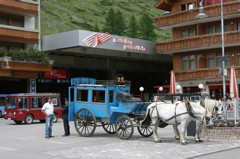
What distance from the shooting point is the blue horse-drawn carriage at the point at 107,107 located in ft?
57.0

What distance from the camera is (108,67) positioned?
54.8m

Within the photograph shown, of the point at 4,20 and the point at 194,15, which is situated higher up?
the point at 4,20

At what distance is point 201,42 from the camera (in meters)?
40.4

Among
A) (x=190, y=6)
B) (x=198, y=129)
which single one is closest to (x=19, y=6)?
(x=190, y=6)

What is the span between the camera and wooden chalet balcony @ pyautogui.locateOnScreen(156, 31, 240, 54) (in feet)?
125

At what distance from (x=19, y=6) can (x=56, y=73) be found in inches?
379

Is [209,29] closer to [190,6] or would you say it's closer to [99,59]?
[190,6]

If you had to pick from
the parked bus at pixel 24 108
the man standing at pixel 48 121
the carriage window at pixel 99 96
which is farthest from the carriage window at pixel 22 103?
the carriage window at pixel 99 96

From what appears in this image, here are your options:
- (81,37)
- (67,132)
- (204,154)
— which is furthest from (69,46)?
(204,154)

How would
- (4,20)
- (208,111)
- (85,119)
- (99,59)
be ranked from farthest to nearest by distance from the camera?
(99,59), (4,20), (85,119), (208,111)

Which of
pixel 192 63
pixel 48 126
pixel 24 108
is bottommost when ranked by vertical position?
pixel 48 126

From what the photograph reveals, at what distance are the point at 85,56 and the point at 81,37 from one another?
11.6 metres

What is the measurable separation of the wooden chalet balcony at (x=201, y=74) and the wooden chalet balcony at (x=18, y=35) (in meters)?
16.8

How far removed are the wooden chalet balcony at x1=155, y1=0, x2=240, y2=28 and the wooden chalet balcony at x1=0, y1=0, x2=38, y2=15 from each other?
14.4 m
